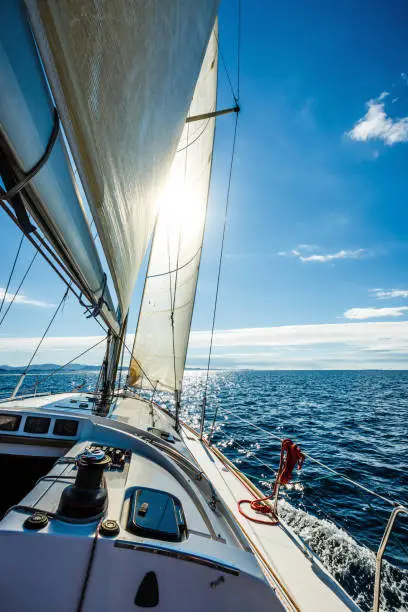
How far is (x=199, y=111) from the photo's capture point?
256 inches

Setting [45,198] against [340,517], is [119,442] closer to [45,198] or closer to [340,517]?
[45,198]

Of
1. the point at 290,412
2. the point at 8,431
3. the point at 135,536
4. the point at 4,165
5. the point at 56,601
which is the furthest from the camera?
the point at 290,412

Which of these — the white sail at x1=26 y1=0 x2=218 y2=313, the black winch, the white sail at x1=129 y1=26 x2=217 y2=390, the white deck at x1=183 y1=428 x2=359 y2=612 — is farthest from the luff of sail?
the white sail at x1=129 y1=26 x2=217 y2=390

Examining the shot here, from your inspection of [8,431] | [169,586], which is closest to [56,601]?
[169,586]

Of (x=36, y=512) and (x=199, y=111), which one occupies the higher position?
(x=199, y=111)

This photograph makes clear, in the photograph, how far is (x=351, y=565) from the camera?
474 cm

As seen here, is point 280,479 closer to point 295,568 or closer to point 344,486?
point 295,568

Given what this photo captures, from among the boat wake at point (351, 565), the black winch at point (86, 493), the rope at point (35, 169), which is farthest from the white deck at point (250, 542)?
the rope at point (35, 169)

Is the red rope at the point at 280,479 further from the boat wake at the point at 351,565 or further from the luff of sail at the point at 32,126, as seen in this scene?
the luff of sail at the point at 32,126

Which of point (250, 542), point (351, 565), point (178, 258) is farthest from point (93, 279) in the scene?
point (351, 565)

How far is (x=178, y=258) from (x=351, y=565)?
7.14 metres

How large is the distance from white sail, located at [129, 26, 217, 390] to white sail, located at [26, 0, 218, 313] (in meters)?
4.37

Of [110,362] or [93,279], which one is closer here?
[93,279]

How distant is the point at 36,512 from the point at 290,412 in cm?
2201
